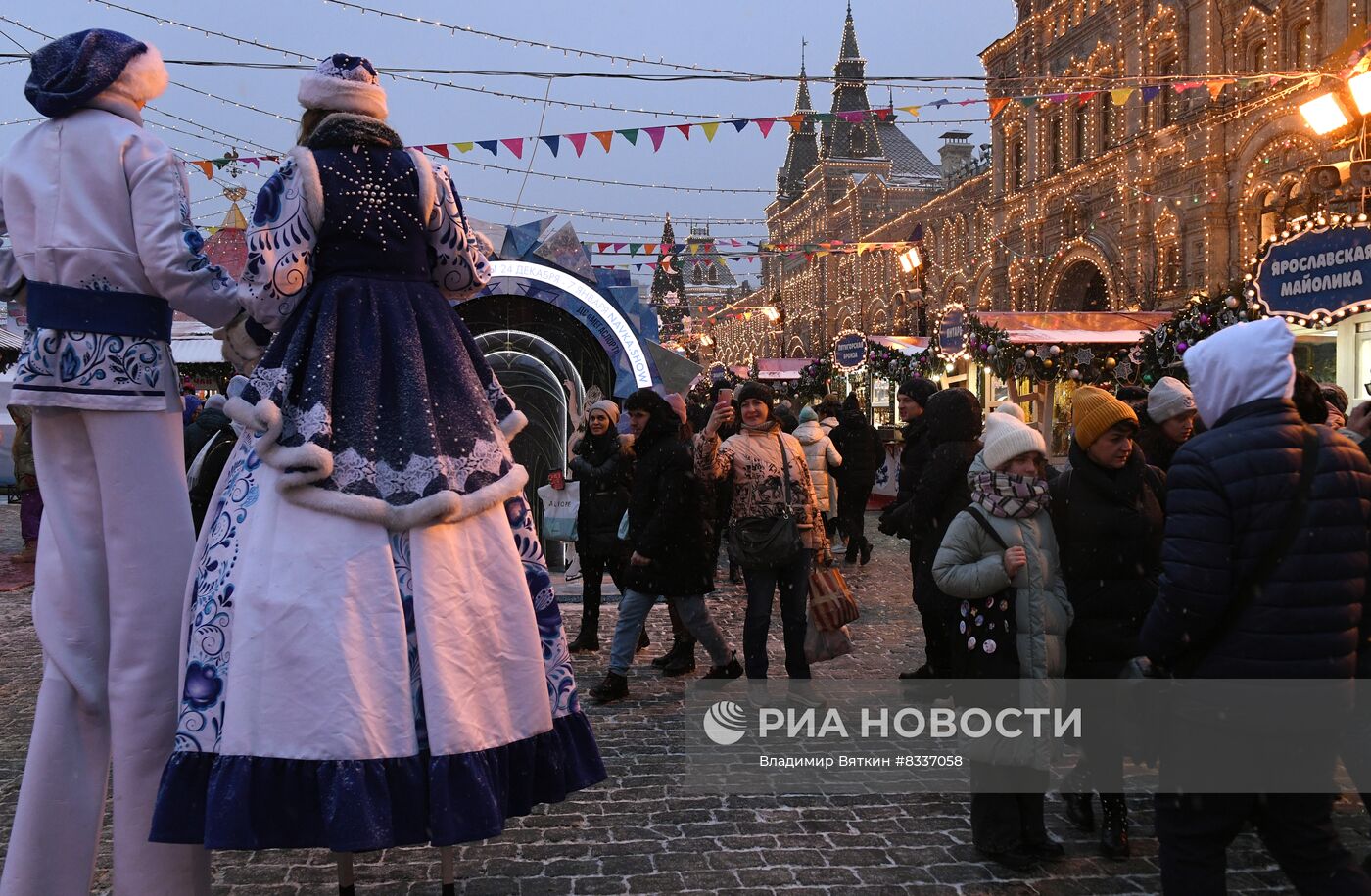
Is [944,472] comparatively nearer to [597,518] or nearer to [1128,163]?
[597,518]

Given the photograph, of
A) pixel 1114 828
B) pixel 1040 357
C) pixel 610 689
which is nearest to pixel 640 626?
pixel 610 689

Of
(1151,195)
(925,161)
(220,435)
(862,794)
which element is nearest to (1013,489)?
(862,794)

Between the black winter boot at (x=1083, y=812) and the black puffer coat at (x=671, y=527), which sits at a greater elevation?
the black puffer coat at (x=671, y=527)

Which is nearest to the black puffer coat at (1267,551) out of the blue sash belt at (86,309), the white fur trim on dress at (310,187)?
the white fur trim on dress at (310,187)

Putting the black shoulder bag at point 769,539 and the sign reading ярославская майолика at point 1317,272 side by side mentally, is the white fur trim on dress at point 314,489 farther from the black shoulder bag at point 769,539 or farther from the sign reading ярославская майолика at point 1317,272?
the sign reading ярославская майолика at point 1317,272

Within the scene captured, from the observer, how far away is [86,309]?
3107mm

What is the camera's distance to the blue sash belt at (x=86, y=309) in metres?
3.10

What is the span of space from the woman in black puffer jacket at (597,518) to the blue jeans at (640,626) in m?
1.09

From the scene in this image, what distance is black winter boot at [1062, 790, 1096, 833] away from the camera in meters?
4.37

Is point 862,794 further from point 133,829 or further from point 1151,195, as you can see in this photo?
point 1151,195

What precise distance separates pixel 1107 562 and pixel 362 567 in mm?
2663

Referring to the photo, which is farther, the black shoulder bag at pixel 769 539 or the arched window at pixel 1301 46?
the arched window at pixel 1301 46

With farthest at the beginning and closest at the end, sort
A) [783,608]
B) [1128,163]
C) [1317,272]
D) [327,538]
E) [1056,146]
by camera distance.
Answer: [1056,146] → [1128,163] → [1317,272] → [783,608] → [327,538]

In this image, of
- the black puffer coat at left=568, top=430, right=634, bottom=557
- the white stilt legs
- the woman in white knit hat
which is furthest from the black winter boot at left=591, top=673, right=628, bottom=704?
the white stilt legs
